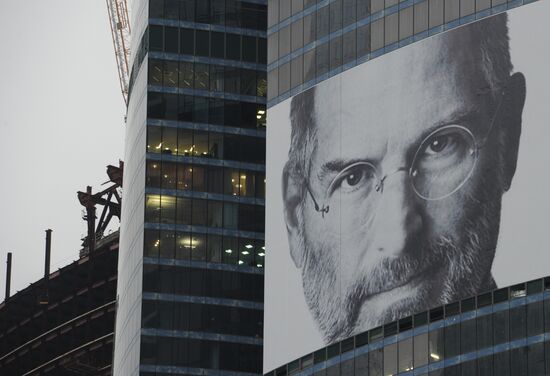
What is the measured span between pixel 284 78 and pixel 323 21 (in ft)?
22.8

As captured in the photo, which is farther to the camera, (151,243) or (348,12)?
(151,243)

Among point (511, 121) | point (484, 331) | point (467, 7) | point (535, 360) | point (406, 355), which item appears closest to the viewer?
point (535, 360)

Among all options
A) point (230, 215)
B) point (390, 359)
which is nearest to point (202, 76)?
point (230, 215)

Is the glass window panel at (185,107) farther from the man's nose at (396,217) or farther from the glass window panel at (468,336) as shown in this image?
the glass window panel at (468,336)

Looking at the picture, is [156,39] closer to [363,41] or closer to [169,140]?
[169,140]

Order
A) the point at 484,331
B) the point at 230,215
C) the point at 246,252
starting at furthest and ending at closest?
1. the point at 230,215
2. the point at 246,252
3. the point at 484,331

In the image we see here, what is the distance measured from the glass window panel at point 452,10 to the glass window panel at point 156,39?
4443 centimetres

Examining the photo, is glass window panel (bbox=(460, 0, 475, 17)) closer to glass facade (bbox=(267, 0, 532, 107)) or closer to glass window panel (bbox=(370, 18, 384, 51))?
glass facade (bbox=(267, 0, 532, 107))

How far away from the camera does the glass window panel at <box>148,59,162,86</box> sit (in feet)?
606

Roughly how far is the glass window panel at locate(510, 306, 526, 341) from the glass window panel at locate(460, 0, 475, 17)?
93.0ft

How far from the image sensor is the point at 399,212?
14800 cm

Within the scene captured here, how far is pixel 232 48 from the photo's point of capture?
185875mm

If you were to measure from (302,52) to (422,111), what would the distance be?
18.3 metres

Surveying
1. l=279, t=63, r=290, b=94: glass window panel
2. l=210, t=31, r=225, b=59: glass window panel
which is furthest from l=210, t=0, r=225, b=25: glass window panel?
l=279, t=63, r=290, b=94: glass window panel
